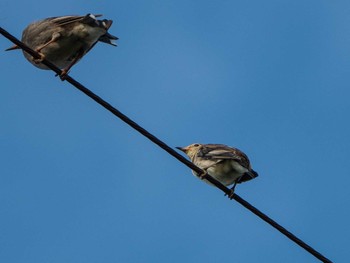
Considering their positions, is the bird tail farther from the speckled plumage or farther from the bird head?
the bird head

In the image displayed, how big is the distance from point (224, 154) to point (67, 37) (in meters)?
3.33

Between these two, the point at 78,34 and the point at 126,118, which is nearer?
the point at 126,118

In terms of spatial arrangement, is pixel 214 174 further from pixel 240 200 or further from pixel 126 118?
pixel 126 118

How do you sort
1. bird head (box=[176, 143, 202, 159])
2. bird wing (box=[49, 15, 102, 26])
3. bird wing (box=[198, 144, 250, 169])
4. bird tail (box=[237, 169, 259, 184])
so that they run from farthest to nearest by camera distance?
bird head (box=[176, 143, 202, 159])
bird tail (box=[237, 169, 259, 184])
bird wing (box=[198, 144, 250, 169])
bird wing (box=[49, 15, 102, 26])

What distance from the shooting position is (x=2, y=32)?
317 inches

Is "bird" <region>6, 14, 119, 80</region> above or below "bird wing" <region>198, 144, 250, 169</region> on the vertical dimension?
below

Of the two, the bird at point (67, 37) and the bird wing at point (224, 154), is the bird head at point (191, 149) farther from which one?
the bird at point (67, 37)

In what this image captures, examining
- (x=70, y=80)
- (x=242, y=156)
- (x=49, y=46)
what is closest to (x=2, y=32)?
(x=70, y=80)

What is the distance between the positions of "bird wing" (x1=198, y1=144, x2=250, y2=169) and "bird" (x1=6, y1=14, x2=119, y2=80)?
2798mm

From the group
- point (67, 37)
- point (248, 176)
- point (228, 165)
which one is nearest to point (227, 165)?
point (228, 165)

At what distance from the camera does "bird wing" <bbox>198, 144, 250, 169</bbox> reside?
42.0 feet

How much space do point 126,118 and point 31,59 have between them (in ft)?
12.4

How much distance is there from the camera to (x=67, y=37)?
36.7ft

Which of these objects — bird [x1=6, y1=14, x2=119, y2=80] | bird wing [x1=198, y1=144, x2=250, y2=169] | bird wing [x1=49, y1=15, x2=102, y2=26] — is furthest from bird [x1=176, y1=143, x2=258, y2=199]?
bird wing [x1=49, y1=15, x2=102, y2=26]
